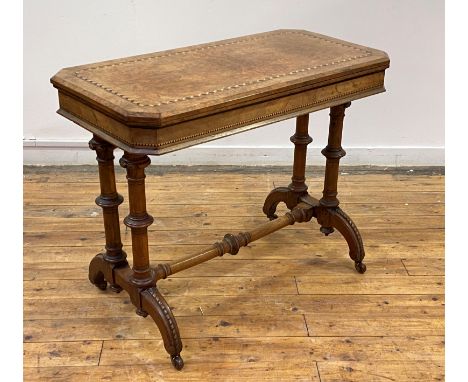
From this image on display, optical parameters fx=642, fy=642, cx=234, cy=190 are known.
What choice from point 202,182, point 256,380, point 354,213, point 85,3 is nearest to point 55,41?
point 85,3

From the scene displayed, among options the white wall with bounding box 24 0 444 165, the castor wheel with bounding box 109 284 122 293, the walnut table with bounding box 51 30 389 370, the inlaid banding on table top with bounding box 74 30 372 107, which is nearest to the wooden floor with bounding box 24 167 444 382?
the castor wheel with bounding box 109 284 122 293

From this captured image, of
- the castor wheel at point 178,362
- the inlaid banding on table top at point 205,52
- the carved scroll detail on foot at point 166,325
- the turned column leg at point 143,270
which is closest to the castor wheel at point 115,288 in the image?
the turned column leg at point 143,270

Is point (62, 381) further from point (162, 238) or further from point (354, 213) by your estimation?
point (354, 213)

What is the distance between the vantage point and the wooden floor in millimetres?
2375

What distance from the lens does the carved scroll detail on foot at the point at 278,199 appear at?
3.21m

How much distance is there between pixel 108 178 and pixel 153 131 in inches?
23.0

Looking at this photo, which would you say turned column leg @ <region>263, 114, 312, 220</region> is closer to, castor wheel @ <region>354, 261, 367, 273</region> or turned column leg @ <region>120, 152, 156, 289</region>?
castor wheel @ <region>354, 261, 367, 273</region>

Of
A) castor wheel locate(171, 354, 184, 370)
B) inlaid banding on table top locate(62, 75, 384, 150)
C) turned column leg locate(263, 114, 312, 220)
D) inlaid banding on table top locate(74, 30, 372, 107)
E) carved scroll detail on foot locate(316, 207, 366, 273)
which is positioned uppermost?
inlaid banding on table top locate(74, 30, 372, 107)

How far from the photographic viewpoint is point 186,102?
2037 mm

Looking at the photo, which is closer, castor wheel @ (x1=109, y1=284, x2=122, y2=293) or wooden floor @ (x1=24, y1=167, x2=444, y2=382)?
wooden floor @ (x1=24, y1=167, x2=444, y2=382)

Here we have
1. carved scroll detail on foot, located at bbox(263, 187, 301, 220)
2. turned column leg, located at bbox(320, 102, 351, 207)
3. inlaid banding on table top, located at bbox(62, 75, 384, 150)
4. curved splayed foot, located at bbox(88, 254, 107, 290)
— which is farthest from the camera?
carved scroll detail on foot, located at bbox(263, 187, 301, 220)

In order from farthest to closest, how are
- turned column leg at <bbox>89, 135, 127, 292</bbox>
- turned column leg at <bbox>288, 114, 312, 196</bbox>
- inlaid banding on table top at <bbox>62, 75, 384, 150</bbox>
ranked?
turned column leg at <bbox>288, 114, 312, 196</bbox>, turned column leg at <bbox>89, 135, 127, 292</bbox>, inlaid banding on table top at <bbox>62, 75, 384, 150</bbox>

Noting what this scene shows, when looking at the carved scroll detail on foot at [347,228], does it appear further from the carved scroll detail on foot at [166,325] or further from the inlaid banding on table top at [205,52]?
the carved scroll detail on foot at [166,325]

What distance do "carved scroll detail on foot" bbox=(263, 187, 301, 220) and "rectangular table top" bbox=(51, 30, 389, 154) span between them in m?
0.81
